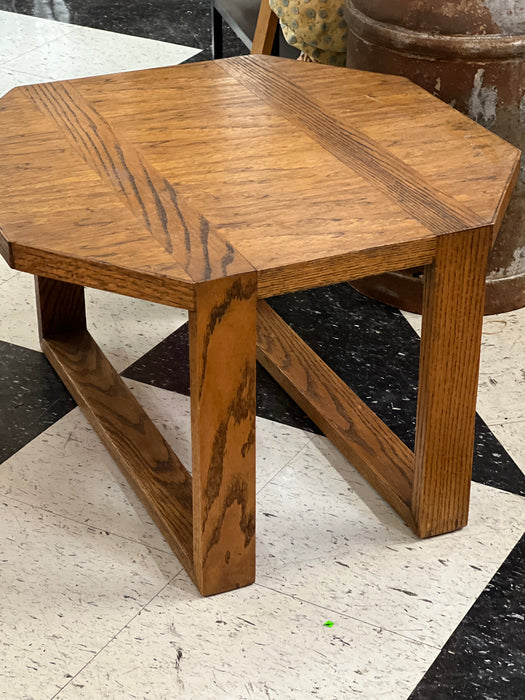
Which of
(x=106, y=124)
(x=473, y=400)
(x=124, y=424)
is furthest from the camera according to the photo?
(x=124, y=424)

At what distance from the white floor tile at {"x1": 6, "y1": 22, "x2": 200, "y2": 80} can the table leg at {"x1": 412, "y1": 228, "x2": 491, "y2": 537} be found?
6.36 feet

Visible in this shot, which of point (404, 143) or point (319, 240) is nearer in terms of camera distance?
point (319, 240)

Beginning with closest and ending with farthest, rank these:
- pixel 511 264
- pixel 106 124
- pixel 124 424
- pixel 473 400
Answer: pixel 473 400, pixel 106 124, pixel 124 424, pixel 511 264

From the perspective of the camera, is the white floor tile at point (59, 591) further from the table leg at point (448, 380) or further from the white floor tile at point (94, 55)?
the white floor tile at point (94, 55)

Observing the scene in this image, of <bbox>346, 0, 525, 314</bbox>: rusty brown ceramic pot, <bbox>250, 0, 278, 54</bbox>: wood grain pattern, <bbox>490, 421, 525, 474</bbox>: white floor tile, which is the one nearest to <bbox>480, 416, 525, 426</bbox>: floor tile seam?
<bbox>490, 421, 525, 474</bbox>: white floor tile

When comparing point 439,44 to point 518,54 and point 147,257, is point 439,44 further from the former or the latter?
point 147,257

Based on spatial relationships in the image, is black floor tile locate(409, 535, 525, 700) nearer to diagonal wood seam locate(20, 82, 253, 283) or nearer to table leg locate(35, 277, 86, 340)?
diagonal wood seam locate(20, 82, 253, 283)

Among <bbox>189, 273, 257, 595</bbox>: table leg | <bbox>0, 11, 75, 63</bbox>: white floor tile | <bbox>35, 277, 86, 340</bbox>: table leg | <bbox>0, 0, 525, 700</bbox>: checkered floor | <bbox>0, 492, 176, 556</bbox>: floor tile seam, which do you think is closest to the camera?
<bbox>189, 273, 257, 595</bbox>: table leg

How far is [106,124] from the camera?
1.37 meters

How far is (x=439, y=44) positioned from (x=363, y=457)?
0.68 metres

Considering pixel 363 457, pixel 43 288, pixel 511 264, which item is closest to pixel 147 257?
pixel 363 457

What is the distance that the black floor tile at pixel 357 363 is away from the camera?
→ 59.8 inches

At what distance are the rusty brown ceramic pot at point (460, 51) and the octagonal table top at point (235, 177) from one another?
0.16 meters

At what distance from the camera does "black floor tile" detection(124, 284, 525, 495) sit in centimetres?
152
